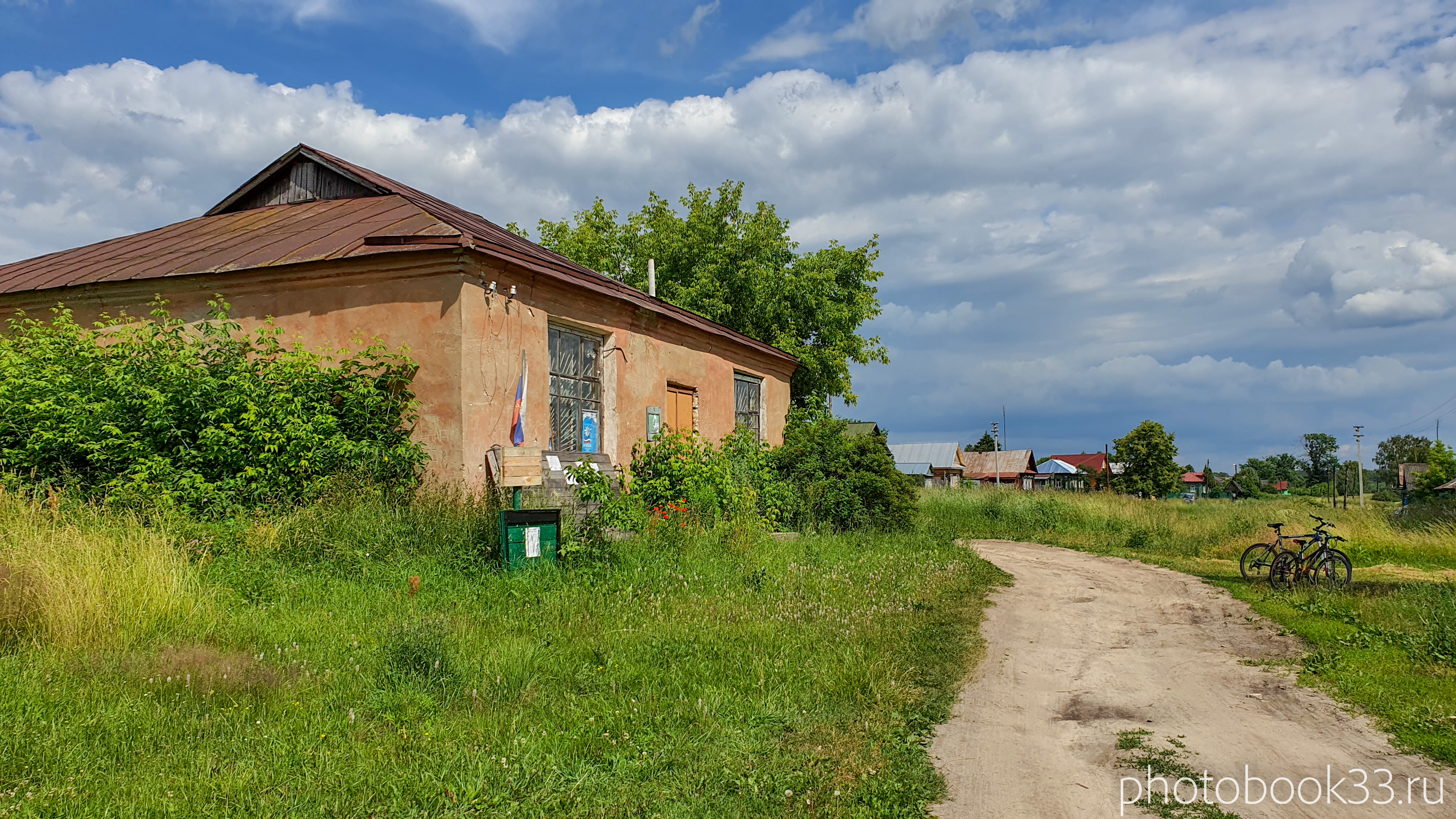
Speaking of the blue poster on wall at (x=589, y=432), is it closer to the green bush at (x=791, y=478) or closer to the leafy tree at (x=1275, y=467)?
the green bush at (x=791, y=478)

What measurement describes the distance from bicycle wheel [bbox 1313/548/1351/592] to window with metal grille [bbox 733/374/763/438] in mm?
10353

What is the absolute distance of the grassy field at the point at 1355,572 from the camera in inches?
223

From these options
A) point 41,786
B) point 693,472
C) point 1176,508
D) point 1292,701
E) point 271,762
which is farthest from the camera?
point 1176,508

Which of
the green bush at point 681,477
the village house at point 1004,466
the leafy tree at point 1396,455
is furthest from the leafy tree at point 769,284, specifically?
the leafy tree at point 1396,455

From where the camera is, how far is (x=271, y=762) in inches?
147

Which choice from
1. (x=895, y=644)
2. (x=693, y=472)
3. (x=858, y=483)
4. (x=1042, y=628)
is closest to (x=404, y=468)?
(x=693, y=472)

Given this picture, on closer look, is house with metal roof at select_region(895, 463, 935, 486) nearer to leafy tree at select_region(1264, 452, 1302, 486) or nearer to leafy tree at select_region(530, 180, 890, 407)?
leafy tree at select_region(530, 180, 890, 407)

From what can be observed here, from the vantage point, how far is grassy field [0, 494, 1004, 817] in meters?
3.65

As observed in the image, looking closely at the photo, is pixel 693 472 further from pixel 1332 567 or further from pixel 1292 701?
pixel 1332 567

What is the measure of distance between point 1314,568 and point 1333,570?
23cm

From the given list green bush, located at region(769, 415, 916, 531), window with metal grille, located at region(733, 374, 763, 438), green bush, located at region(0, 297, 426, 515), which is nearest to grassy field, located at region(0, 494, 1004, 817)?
green bush, located at region(0, 297, 426, 515)

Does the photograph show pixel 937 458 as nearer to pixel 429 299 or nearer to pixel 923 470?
pixel 923 470

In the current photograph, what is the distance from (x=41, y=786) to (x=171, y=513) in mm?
4900

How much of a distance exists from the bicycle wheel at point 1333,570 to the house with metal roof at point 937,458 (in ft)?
163
